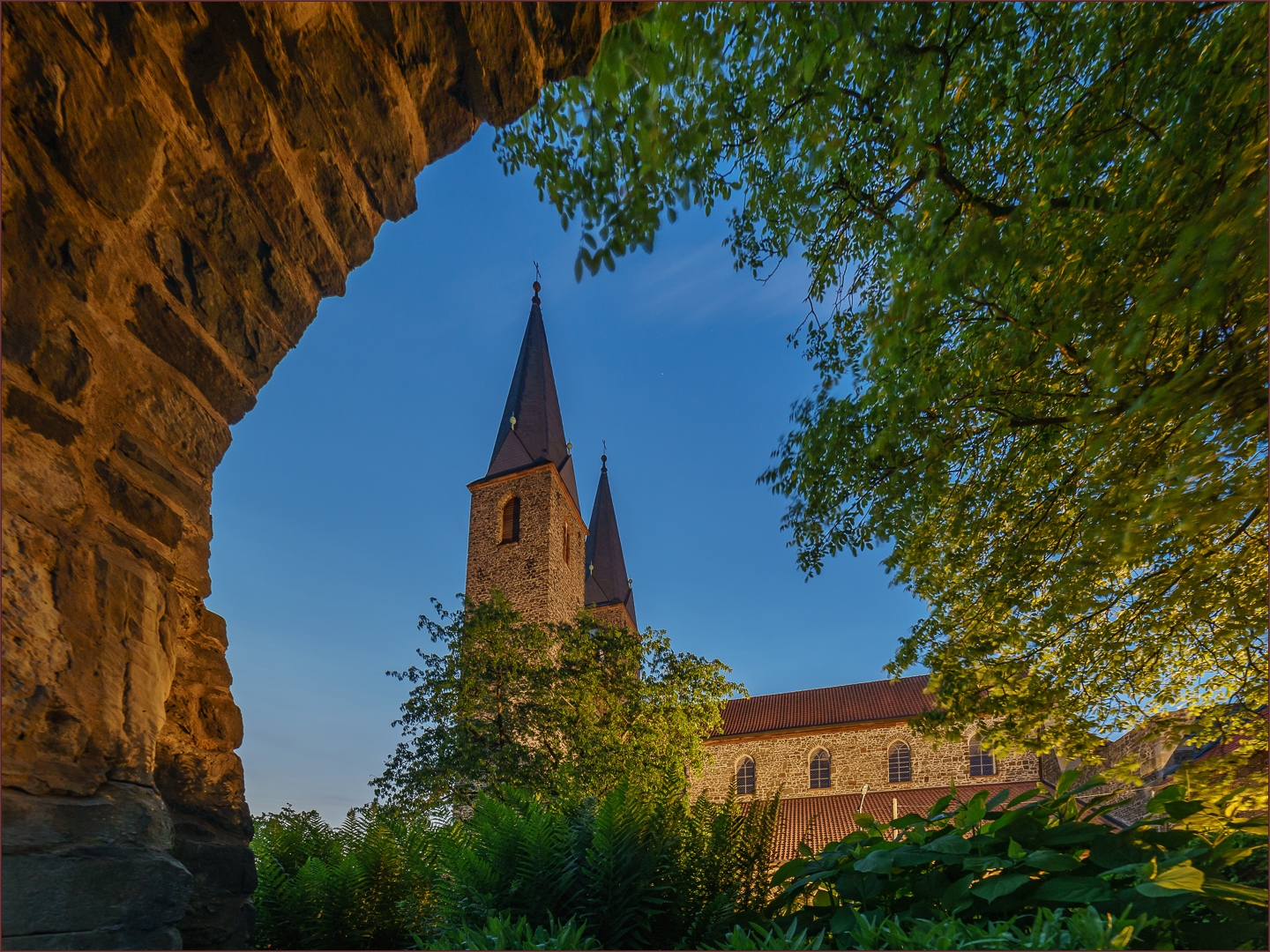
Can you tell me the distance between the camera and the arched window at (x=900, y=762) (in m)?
27.9

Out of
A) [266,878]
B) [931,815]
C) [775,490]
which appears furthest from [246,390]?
[775,490]

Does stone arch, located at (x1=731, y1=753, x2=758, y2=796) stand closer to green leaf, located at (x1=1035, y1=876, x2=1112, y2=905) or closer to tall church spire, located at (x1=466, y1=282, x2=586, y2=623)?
tall church spire, located at (x1=466, y1=282, x2=586, y2=623)

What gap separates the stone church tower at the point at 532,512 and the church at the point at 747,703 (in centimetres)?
5

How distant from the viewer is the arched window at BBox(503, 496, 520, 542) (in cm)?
2697

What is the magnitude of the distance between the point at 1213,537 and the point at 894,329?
2884 millimetres

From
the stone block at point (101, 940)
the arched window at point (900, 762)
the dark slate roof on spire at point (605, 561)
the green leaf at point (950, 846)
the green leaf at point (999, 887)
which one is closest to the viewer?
the stone block at point (101, 940)

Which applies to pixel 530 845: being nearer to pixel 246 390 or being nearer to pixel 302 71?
pixel 246 390

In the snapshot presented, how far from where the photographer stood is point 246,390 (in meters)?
2.11

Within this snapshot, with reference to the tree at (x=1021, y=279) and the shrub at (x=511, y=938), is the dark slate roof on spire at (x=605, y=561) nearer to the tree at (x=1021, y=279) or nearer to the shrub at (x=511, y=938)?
the tree at (x=1021, y=279)

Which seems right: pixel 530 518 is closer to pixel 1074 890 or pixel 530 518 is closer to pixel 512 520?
pixel 512 520

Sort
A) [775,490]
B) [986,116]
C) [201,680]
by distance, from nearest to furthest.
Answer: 1. [201,680]
2. [986,116]
3. [775,490]

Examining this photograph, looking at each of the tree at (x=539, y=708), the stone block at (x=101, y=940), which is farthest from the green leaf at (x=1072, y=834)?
the tree at (x=539, y=708)

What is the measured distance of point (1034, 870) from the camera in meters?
1.70

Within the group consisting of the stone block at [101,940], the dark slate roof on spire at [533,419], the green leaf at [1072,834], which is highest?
the dark slate roof on spire at [533,419]
